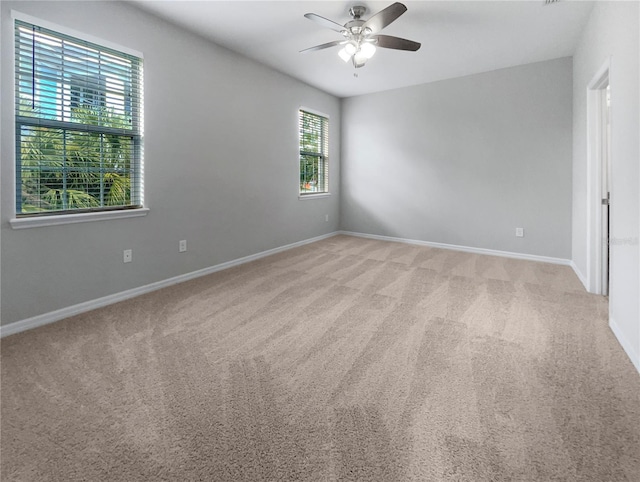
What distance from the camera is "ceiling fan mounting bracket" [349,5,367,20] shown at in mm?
3001

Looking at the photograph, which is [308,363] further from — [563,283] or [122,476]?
[563,283]

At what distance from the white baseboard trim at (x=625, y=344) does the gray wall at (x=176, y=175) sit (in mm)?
3759

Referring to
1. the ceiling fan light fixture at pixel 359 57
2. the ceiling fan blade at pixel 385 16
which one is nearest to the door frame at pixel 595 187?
the ceiling fan blade at pixel 385 16

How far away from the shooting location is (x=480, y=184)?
506cm

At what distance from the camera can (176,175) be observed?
3.54m

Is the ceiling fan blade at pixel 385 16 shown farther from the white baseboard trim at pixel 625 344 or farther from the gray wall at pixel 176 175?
the white baseboard trim at pixel 625 344

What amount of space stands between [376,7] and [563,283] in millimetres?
3346

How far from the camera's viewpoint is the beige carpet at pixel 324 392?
1.31 meters

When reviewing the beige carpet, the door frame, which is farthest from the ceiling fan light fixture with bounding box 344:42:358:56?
the beige carpet

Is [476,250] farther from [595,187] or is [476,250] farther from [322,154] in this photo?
[322,154]

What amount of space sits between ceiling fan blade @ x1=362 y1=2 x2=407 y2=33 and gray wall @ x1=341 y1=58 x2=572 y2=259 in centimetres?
275

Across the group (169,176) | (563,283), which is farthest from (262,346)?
(563,283)

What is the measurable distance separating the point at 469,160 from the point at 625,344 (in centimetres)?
351

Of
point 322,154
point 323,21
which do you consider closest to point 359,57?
point 323,21
